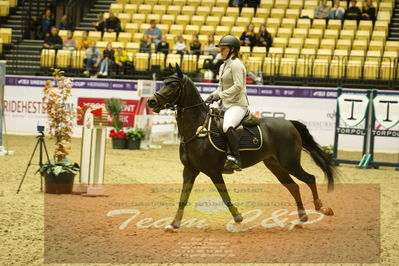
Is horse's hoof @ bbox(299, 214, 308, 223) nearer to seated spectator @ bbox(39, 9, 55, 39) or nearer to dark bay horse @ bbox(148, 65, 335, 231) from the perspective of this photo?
dark bay horse @ bbox(148, 65, 335, 231)

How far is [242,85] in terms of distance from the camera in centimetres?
840

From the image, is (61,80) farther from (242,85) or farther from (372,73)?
(372,73)

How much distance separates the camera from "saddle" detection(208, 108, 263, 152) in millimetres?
8375

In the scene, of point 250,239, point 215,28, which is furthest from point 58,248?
point 215,28

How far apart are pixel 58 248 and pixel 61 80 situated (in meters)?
4.98

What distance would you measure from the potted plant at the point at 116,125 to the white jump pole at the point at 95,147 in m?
7.78

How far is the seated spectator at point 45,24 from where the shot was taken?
83.6 ft

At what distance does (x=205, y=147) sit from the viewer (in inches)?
324

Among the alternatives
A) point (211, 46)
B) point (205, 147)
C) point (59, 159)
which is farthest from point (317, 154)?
point (211, 46)

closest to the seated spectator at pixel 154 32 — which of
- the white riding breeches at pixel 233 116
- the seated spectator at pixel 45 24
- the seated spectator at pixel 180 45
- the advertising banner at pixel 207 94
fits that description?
the seated spectator at pixel 180 45

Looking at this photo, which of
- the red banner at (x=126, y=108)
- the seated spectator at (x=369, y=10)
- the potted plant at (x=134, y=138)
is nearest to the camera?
the potted plant at (x=134, y=138)

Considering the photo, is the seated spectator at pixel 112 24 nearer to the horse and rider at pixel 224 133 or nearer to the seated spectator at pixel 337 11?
the seated spectator at pixel 337 11

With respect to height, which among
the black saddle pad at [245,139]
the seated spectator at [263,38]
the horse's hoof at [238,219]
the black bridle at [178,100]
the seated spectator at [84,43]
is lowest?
the horse's hoof at [238,219]

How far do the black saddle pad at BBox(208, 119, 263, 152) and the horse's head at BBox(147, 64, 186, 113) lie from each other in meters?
0.58
